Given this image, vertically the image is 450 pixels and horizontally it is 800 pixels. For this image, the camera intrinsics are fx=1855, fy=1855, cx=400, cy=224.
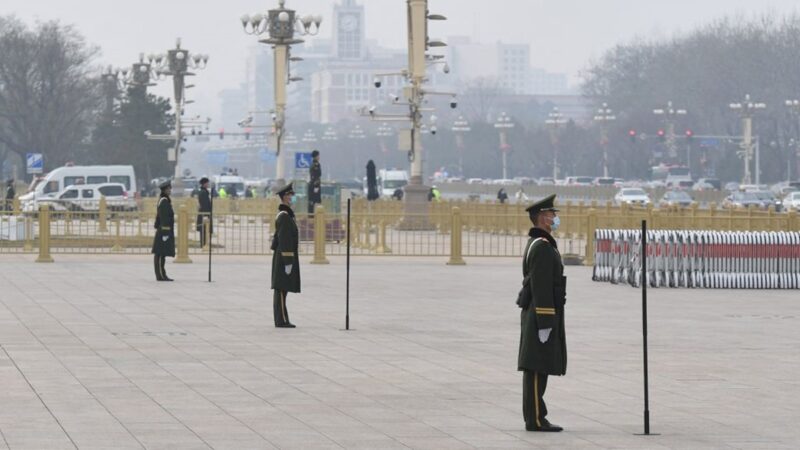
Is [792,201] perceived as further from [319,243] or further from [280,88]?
[319,243]

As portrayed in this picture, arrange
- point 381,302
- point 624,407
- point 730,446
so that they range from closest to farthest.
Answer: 1. point 730,446
2. point 624,407
3. point 381,302

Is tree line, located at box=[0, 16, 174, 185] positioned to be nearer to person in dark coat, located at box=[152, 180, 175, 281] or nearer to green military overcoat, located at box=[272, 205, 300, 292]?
person in dark coat, located at box=[152, 180, 175, 281]

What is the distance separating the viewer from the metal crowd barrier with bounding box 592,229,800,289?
2997 centimetres

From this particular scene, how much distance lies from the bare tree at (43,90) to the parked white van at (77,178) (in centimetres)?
2250

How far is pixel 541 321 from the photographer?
13.2 meters

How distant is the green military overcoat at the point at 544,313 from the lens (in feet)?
43.2

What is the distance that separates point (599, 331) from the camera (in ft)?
70.8

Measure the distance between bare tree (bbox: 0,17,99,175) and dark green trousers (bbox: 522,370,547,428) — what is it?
89585 mm

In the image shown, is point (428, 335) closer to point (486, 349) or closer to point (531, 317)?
point (486, 349)

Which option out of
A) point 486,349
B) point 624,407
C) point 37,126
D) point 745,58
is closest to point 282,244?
point 486,349

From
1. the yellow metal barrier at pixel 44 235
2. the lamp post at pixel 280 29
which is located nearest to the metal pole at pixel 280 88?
the lamp post at pixel 280 29

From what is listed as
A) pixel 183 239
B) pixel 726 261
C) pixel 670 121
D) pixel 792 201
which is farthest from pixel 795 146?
pixel 726 261

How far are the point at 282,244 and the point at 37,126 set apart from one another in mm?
82425

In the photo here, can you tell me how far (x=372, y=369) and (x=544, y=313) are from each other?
423 cm
